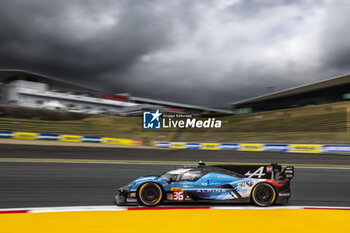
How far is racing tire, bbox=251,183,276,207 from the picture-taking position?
18.7 feet

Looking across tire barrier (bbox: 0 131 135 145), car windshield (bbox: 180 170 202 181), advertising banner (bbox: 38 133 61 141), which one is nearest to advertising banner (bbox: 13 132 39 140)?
tire barrier (bbox: 0 131 135 145)

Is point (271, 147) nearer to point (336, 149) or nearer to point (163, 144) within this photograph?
point (336, 149)

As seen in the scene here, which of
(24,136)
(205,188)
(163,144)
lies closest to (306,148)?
(163,144)

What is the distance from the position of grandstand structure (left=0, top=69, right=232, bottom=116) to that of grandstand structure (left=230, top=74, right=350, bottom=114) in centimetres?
554

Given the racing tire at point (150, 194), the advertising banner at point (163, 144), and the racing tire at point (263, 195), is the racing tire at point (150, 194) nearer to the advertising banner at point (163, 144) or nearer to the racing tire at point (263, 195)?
the racing tire at point (263, 195)

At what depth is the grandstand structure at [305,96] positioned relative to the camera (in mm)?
35750

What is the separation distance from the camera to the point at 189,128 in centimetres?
2764

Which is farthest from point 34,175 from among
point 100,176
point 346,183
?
point 346,183

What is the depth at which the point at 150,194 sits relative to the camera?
18.5ft

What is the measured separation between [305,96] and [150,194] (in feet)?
134

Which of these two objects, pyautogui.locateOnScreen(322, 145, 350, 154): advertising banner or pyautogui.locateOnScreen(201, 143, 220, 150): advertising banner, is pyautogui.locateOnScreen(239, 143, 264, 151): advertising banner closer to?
pyautogui.locateOnScreen(201, 143, 220, 150): advertising banner

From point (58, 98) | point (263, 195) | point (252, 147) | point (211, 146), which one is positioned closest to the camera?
point (263, 195)

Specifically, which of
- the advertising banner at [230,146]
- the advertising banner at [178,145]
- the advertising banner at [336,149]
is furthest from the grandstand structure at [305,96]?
the advertising banner at [178,145]

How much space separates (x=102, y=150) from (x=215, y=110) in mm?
32627
